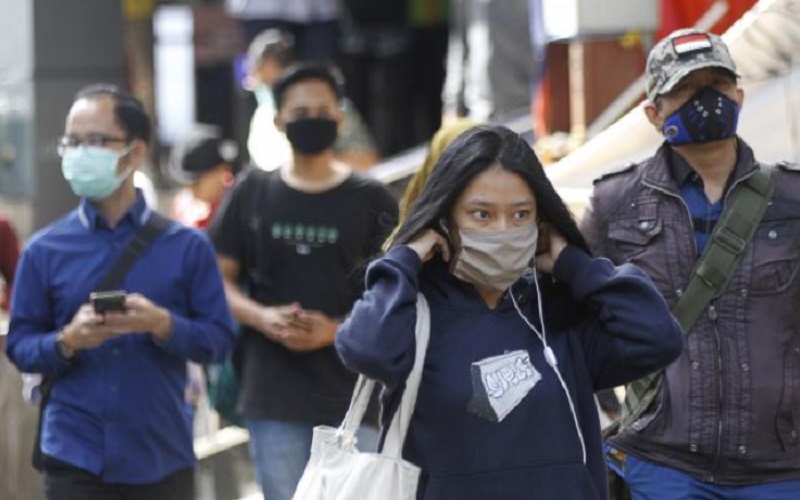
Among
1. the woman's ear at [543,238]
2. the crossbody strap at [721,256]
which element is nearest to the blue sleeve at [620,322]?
the woman's ear at [543,238]

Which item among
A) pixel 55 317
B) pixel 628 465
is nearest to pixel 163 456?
pixel 55 317

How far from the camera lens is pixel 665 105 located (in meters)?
5.73

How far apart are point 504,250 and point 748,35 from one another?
106 inches

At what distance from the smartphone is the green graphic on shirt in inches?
45.1

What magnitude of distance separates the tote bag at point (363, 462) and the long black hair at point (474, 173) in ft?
0.92

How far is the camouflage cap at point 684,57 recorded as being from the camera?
5.64 m

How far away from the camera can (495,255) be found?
468cm

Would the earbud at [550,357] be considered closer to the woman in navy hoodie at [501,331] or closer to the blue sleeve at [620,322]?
the woman in navy hoodie at [501,331]

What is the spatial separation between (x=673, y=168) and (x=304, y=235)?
1981 millimetres

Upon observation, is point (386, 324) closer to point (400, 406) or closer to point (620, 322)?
point (400, 406)

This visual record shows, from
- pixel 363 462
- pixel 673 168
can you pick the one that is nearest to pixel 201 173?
pixel 673 168

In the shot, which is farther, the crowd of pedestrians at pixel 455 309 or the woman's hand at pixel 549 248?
the woman's hand at pixel 549 248

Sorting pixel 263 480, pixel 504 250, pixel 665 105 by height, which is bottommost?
pixel 263 480

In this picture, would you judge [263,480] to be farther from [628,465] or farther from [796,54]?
[796,54]
